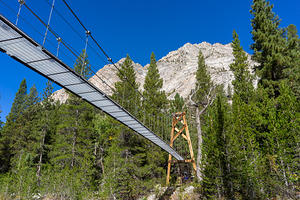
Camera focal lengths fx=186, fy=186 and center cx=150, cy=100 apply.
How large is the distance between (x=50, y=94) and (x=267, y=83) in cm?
2157

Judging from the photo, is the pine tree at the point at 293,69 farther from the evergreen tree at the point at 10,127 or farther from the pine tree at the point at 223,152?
the evergreen tree at the point at 10,127

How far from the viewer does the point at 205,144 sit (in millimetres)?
10227

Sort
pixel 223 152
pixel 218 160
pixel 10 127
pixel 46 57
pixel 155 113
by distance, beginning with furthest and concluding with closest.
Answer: pixel 10 127, pixel 155 113, pixel 223 152, pixel 218 160, pixel 46 57

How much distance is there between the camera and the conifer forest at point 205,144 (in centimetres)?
857

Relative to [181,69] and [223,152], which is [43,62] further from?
[181,69]

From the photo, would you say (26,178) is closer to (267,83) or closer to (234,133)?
(234,133)

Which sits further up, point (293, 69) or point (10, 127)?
point (293, 69)

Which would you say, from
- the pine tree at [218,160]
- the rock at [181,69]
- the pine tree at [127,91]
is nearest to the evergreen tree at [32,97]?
the pine tree at [127,91]

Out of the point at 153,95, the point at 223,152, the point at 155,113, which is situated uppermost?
the point at 153,95

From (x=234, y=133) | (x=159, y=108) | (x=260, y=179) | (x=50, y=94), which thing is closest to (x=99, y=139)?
(x=159, y=108)

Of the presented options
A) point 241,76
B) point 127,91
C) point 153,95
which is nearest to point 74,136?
point 127,91

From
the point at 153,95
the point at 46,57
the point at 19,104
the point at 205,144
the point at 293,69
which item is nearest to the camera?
the point at 46,57

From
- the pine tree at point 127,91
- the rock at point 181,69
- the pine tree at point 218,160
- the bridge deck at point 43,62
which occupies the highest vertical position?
the rock at point 181,69

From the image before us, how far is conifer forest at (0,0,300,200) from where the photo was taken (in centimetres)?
857
